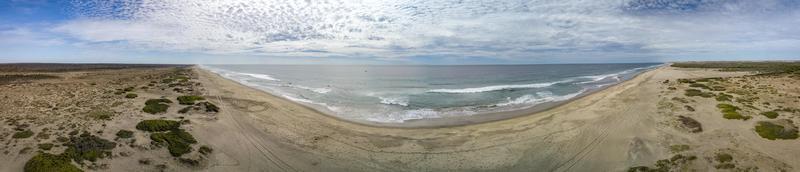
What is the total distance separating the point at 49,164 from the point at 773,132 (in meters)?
32.5

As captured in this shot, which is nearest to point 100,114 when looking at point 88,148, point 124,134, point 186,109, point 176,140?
point 186,109

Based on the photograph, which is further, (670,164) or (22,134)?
(22,134)

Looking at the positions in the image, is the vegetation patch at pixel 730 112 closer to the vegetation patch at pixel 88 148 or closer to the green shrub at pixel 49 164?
the vegetation patch at pixel 88 148

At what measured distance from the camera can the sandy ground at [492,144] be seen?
17016mm

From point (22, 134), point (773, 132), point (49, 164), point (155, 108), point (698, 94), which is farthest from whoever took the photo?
point (698, 94)

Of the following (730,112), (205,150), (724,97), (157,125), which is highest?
(724,97)

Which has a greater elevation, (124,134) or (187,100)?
(187,100)

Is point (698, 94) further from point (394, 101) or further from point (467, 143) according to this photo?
point (394, 101)

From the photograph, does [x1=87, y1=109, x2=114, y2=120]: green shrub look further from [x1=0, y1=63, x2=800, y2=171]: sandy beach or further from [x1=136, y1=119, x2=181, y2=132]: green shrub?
[x1=136, y1=119, x2=181, y2=132]: green shrub

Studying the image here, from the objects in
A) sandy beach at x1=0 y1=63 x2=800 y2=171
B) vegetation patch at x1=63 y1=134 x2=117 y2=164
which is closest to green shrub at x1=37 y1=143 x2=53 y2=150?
sandy beach at x1=0 y1=63 x2=800 y2=171

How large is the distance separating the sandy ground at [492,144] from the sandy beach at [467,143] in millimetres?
48

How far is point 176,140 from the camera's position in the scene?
18891 mm

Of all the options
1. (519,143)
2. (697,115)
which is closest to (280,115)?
(519,143)

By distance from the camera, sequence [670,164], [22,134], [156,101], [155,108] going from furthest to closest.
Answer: [156,101] < [155,108] < [22,134] < [670,164]
